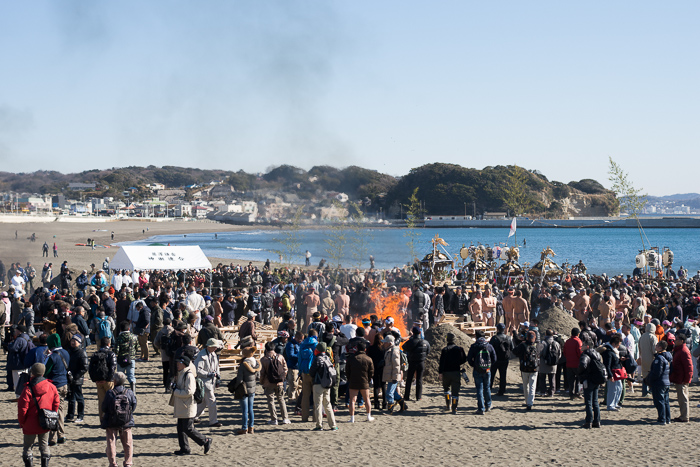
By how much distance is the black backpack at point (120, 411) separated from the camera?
7.30 meters

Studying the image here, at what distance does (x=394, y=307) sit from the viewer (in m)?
16.9

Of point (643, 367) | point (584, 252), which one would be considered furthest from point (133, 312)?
point (584, 252)

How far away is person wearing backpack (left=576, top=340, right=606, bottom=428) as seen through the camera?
9625 millimetres

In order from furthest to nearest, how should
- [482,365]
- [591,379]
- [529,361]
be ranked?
[529,361] → [482,365] → [591,379]

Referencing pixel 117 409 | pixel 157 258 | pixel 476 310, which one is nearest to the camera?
pixel 117 409

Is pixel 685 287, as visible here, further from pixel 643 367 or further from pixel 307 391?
pixel 307 391

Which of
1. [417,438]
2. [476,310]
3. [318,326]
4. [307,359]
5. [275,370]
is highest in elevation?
[318,326]

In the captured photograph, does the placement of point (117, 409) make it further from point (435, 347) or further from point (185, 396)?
point (435, 347)

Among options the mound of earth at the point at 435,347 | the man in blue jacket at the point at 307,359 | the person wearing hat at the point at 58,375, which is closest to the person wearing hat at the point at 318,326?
the man in blue jacket at the point at 307,359

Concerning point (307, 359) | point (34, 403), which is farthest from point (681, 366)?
point (34, 403)

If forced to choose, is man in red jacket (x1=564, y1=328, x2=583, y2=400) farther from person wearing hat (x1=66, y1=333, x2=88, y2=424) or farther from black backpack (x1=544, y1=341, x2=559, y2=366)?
person wearing hat (x1=66, y1=333, x2=88, y2=424)

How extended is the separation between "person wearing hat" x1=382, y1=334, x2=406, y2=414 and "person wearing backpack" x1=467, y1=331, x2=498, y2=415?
119cm

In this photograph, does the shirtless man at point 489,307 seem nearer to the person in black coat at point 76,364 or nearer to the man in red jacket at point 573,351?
the man in red jacket at point 573,351

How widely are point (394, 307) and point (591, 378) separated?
7.65 m
